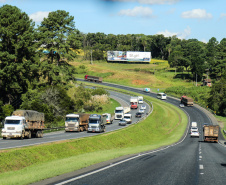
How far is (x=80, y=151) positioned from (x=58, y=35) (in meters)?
57.9

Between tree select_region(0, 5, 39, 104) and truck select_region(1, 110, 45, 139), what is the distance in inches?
1097

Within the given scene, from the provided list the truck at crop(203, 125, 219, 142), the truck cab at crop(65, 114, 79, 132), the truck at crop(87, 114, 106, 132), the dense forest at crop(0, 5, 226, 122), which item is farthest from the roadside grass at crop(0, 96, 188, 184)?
the dense forest at crop(0, 5, 226, 122)

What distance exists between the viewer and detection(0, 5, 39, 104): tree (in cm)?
7462

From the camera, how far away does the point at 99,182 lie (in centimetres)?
1413

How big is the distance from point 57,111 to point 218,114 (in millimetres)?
62894

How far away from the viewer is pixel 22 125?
42.7 meters

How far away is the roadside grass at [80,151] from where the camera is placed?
61.7ft

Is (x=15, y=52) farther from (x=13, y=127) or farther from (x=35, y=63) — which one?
(x=13, y=127)

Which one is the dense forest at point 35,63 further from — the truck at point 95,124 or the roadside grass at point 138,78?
the roadside grass at point 138,78

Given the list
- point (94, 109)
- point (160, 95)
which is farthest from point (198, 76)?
point (94, 109)

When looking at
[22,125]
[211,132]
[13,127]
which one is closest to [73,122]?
[22,125]

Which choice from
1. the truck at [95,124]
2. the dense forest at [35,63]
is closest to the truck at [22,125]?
the truck at [95,124]

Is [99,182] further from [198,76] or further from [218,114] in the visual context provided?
[198,76]

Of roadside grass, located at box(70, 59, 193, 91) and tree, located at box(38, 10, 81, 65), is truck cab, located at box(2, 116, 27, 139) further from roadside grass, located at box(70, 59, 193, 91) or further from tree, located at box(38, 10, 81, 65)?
roadside grass, located at box(70, 59, 193, 91)
